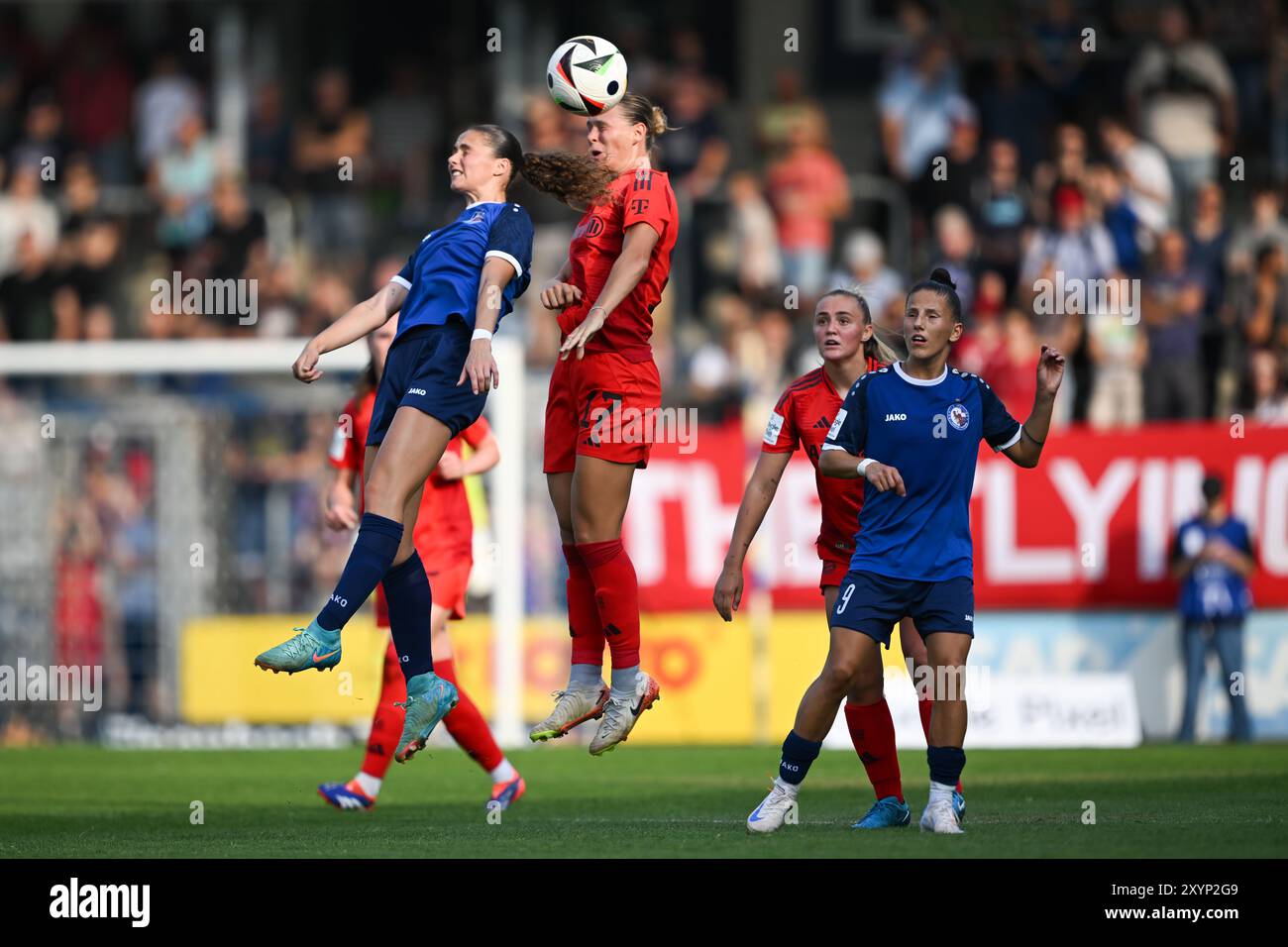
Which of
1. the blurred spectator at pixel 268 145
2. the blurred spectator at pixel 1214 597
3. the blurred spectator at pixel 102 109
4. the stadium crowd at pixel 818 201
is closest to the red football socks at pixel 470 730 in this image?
the blurred spectator at pixel 1214 597

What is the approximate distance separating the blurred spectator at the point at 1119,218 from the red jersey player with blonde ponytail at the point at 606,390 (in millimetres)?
10026

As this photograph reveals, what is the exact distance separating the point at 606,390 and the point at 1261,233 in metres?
11.1

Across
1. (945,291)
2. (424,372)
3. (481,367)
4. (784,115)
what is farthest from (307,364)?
(784,115)

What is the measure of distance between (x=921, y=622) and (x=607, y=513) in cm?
149

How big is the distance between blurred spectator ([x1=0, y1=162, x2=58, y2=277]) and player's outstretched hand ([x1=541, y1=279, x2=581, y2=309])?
43.5ft

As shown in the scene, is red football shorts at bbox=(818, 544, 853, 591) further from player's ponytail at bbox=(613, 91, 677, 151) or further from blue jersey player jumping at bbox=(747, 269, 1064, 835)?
player's ponytail at bbox=(613, 91, 677, 151)

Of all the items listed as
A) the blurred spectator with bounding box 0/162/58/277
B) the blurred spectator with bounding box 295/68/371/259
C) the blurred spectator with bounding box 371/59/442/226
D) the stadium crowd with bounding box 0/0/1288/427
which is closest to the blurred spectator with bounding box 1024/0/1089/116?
the stadium crowd with bounding box 0/0/1288/427

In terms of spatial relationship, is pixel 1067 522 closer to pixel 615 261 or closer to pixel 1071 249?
pixel 1071 249

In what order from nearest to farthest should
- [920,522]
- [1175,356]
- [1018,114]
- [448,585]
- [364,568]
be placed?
[920,522] < [364,568] < [448,585] < [1175,356] < [1018,114]

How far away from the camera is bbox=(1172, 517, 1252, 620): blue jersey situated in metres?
15.8

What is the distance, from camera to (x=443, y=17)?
23.6 metres

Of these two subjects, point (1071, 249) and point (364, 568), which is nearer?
point (364, 568)

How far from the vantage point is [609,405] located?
28.4 ft
